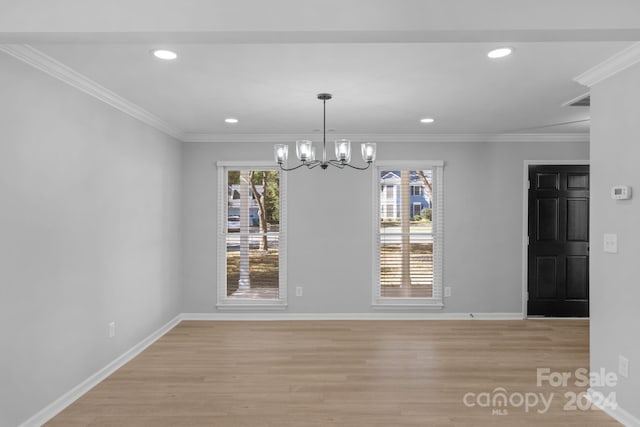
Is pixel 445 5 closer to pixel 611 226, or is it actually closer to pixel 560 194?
pixel 611 226

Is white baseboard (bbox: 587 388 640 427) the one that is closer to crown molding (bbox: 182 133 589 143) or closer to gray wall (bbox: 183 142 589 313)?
gray wall (bbox: 183 142 589 313)

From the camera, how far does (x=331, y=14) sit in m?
1.86

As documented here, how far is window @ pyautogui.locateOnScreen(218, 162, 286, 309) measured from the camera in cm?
561

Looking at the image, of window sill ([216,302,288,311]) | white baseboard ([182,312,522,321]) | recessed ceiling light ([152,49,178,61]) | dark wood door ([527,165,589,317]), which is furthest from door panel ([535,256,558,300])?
recessed ceiling light ([152,49,178,61])

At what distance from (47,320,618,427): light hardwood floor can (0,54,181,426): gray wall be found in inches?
14.9

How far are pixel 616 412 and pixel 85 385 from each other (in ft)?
12.8

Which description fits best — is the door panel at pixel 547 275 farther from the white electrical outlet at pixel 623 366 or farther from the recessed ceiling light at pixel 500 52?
the recessed ceiling light at pixel 500 52

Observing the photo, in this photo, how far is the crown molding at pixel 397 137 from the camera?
5.44 meters

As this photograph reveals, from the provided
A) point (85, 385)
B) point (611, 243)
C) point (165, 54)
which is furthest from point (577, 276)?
point (85, 385)

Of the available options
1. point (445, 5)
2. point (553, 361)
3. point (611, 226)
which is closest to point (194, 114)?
point (445, 5)

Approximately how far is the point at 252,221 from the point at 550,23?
14.3ft

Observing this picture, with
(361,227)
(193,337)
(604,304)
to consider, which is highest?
(361,227)

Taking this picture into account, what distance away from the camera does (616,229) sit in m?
2.84

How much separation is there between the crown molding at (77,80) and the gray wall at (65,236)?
5 centimetres
